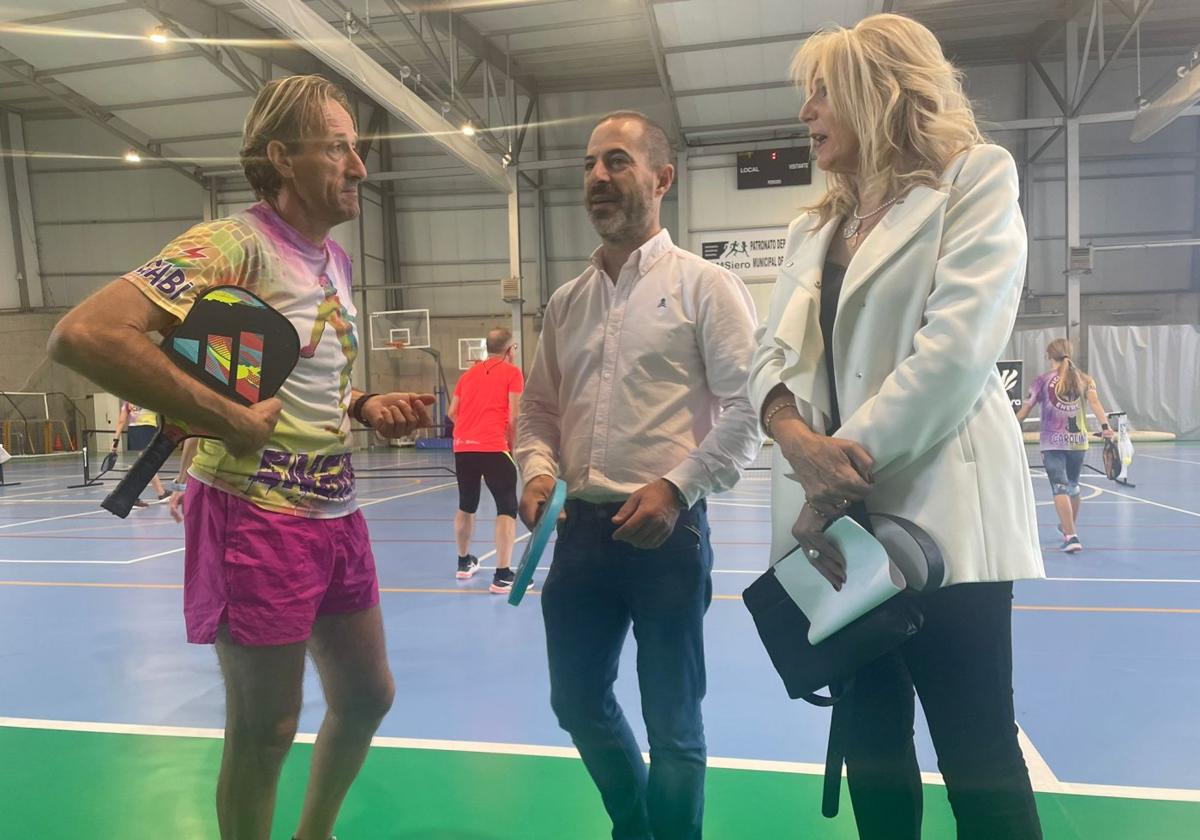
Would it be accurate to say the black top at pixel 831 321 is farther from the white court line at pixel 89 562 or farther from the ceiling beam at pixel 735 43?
the ceiling beam at pixel 735 43

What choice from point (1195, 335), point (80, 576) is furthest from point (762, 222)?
point (80, 576)

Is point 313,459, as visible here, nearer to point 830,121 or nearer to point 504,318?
point 830,121

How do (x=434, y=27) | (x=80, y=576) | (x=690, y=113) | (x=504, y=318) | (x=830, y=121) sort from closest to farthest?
(x=830, y=121)
(x=80, y=576)
(x=434, y=27)
(x=690, y=113)
(x=504, y=318)

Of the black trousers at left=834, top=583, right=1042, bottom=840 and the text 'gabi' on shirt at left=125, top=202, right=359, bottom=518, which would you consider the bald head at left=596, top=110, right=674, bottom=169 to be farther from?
the black trousers at left=834, top=583, right=1042, bottom=840

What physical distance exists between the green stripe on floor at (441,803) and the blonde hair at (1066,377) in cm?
494

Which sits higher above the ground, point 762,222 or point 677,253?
point 762,222

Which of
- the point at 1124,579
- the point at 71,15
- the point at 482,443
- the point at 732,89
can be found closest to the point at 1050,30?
the point at 732,89

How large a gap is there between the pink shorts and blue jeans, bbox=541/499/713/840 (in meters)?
0.60

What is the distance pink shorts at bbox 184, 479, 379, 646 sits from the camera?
1.51 m

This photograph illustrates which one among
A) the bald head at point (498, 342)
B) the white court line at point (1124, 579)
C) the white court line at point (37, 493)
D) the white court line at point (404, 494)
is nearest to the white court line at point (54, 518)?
the white court line at point (37, 493)

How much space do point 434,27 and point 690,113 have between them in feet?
16.8

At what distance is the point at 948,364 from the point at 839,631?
1.65ft

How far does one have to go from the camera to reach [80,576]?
585 centimetres

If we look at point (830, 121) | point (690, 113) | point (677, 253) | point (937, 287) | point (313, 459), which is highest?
point (690, 113)
